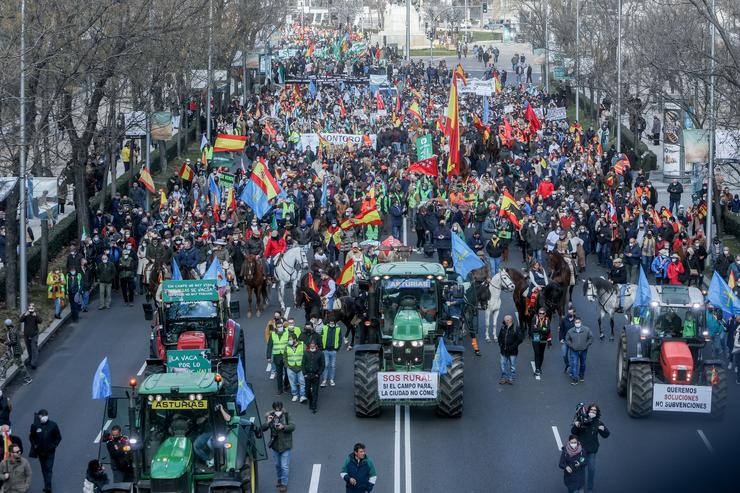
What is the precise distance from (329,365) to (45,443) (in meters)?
6.87

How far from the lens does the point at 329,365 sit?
26.4 m

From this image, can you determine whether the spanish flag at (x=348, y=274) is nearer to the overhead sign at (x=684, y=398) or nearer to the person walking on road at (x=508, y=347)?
the person walking on road at (x=508, y=347)

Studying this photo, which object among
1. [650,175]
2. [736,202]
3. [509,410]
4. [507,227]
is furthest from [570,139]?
[509,410]

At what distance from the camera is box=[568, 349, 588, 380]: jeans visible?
2634 cm

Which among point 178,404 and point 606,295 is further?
point 606,295

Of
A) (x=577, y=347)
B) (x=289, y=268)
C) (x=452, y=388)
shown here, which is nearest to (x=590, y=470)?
(x=452, y=388)

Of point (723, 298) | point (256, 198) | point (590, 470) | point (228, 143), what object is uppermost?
point (228, 143)

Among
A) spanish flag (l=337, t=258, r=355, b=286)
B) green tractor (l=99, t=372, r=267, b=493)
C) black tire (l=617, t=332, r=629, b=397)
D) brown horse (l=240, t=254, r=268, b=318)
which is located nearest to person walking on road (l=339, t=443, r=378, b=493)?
green tractor (l=99, t=372, r=267, b=493)

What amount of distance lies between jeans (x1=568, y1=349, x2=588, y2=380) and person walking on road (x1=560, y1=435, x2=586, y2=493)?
22.5 feet

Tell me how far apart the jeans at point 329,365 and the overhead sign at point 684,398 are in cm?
617

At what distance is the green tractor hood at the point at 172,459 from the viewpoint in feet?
55.4

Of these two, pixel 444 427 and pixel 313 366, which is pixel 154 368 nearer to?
pixel 313 366

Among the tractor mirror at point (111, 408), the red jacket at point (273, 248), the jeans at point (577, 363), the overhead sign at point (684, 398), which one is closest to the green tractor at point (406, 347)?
the jeans at point (577, 363)

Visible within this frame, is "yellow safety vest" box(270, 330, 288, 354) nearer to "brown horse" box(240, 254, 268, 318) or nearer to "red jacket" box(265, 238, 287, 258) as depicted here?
"brown horse" box(240, 254, 268, 318)
